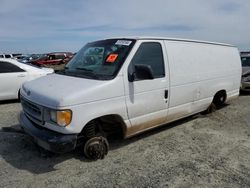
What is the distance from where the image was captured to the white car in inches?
341

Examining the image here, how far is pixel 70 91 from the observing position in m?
3.92

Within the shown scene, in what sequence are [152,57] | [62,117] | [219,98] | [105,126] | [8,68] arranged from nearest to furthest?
[62,117]
[105,126]
[152,57]
[219,98]
[8,68]

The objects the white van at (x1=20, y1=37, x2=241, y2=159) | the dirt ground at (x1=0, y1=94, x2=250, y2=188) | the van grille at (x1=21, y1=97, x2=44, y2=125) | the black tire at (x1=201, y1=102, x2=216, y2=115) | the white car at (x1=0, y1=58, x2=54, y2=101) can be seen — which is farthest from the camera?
→ the white car at (x1=0, y1=58, x2=54, y2=101)

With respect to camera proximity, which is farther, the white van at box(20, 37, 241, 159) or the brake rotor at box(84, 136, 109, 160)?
the brake rotor at box(84, 136, 109, 160)

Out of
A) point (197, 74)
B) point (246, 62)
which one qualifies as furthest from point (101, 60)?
point (246, 62)

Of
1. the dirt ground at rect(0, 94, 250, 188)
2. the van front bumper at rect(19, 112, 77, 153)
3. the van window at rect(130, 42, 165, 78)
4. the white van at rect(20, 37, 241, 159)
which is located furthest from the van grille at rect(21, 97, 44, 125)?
the van window at rect(130, 42, 165, 78)

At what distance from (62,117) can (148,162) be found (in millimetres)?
1520

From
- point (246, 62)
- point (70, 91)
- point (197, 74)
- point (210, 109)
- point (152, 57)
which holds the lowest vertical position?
point (210, 109)

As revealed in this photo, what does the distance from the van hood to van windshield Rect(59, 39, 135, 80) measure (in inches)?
6.9

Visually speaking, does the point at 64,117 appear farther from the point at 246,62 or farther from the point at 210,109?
the point at 246,62

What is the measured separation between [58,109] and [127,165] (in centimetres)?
136

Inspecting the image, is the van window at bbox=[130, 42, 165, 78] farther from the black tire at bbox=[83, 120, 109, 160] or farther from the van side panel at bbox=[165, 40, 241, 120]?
the black tire at bbox=[83, 120, 109, 160]

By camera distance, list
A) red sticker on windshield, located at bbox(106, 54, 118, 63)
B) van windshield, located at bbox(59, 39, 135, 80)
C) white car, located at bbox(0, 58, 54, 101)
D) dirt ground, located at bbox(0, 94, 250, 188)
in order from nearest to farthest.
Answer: dirt ground, located at bbox(0, 94, 250, 188), van windshield, located at bbox(59, 39, 135, 80), red sticker on windshield, located at bbox(106, 54, 118, 63), white car, located at bbox(0, 58, 54, 101)

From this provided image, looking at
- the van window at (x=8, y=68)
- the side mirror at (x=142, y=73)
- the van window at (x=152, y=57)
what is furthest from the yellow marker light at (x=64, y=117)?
the van window at (x=8, y=68)
